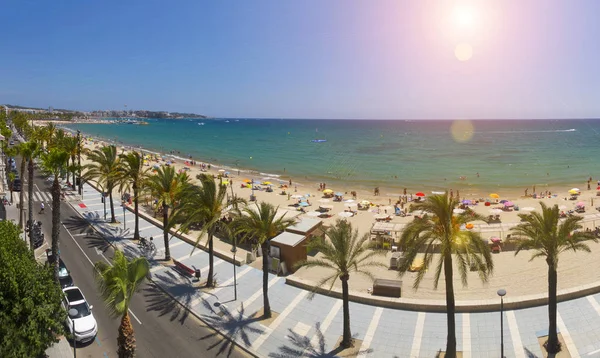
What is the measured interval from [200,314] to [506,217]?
106ft

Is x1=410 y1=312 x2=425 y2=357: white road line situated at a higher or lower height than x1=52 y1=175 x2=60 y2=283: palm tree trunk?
lower

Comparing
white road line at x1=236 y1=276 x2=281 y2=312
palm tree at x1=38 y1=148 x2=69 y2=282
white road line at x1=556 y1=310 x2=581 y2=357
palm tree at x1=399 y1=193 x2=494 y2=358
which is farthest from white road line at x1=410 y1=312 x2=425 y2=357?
palm tree at x1=38 y1=148 x2=69 y2=282

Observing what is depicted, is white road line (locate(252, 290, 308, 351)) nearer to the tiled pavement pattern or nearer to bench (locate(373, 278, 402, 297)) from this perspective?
the tiled pavement pattern

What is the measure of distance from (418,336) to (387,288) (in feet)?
10.8

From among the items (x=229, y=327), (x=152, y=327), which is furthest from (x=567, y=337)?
(x=152, y=327)

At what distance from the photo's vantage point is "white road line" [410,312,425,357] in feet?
47.6

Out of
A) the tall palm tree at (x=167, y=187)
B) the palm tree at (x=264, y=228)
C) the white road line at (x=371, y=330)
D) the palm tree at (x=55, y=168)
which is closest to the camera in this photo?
the white road line at (x=371, y=330)

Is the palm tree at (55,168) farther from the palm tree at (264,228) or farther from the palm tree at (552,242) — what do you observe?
the palm tree at (552,242)

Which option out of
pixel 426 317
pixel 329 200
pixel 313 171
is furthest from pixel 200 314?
pixel 313 171

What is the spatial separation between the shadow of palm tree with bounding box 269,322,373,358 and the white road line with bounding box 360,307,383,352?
0.72ft

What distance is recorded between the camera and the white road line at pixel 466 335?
14422mm

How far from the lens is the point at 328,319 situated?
1700 cm

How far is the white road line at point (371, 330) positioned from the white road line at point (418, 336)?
1599 mm

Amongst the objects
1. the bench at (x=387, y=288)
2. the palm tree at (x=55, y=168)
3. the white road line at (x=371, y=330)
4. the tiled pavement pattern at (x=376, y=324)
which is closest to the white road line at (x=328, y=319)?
the tiled pavement pattern at (x=376, y=324)
